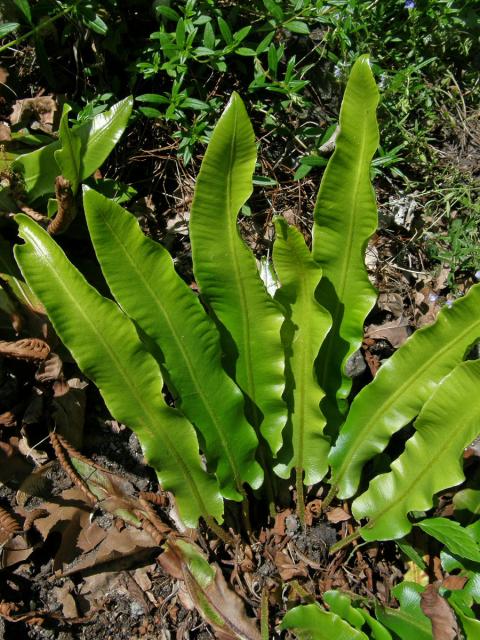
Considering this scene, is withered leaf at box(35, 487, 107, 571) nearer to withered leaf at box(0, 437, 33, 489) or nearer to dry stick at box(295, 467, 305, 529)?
withered leaf at box(0, 437, 33, 489)

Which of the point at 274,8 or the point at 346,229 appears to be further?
the point at 274,8

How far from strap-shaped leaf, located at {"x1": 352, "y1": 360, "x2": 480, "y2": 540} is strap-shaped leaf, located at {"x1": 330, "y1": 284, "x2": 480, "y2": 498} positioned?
0.08 m

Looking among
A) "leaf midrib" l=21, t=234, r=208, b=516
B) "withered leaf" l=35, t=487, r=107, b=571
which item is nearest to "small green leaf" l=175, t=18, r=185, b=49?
"leaf midrib" l=21, t=234, r=208, b=516

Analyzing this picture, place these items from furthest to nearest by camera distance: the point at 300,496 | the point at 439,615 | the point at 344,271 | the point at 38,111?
the point at 38,111, the point at 300,496, the point at 344,271, the point at 439,615

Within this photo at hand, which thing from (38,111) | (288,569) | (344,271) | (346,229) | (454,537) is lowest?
(288,569)

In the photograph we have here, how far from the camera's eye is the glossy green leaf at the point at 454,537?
1.47m

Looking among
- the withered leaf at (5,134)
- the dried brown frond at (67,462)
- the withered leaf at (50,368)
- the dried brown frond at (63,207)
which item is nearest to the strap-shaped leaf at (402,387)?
the dried brown frond at (67,462)

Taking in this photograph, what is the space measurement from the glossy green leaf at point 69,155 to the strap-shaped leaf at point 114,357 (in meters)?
0.33

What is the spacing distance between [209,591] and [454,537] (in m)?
0.60

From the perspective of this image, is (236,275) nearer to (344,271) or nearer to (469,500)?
(344,271)

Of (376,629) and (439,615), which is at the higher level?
(439,615)

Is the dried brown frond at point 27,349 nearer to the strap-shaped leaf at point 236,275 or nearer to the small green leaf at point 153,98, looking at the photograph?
the strap-shaped leaf at point 236,275

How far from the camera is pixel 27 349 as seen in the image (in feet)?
5.35

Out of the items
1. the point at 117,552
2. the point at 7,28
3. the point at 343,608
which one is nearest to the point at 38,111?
the point at 7,28
